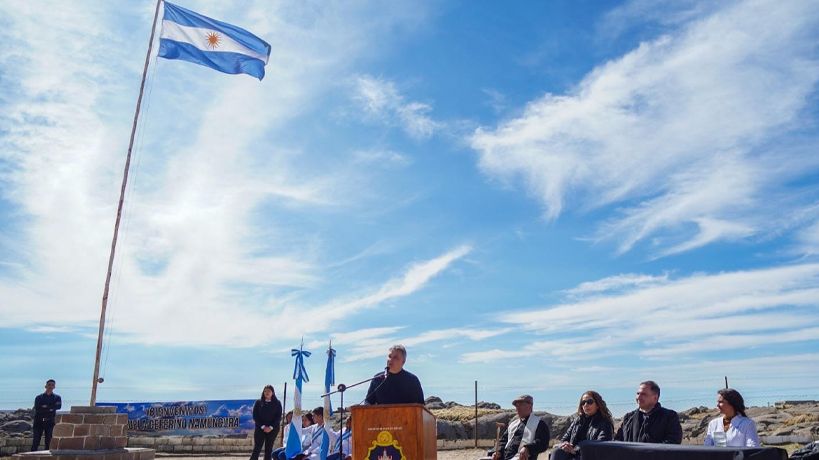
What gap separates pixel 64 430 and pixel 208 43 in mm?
7757

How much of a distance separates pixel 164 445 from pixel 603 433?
678 inches

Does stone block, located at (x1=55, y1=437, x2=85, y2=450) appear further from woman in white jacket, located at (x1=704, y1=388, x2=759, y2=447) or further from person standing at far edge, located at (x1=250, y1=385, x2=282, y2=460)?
woman in white jacket, located at (x1=704, y1=388, x2=759, y2=447)

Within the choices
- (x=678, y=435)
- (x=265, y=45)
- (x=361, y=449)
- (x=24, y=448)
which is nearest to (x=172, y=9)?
(x=265, y=45)

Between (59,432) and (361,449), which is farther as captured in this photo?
(59,432)

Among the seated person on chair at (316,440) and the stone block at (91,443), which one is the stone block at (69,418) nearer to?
the stone block at (91,443)

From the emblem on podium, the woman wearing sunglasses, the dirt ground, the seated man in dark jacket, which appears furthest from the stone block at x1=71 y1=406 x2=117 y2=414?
the woman wearing sunglasses

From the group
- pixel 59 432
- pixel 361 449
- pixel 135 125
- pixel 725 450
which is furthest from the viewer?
pixel 135 125

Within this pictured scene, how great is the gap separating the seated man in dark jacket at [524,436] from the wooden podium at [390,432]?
1.83m

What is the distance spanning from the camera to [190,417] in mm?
21109

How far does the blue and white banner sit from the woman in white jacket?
1654 cm

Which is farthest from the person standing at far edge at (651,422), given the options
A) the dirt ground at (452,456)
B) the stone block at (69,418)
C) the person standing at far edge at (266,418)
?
the dirt ground at (452,456)

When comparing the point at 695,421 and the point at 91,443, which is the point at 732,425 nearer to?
the point at 91,443

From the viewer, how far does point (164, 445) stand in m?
20.6

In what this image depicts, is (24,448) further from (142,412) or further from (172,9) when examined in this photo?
(172,9)
